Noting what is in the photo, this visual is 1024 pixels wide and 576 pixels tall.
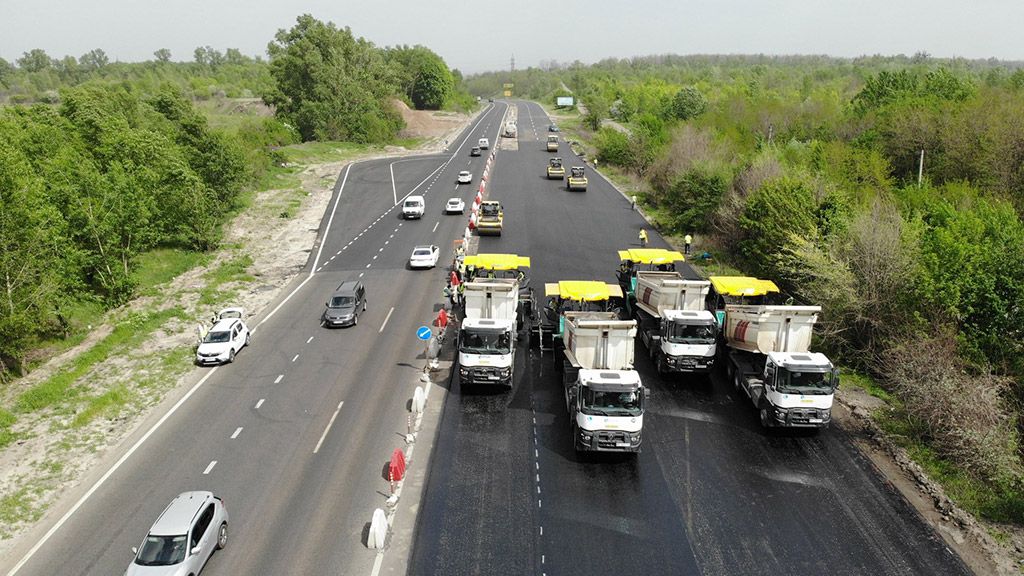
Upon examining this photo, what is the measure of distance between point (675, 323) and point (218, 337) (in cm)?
2129

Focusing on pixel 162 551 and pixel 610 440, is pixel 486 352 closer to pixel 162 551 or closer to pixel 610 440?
pixel 610 440

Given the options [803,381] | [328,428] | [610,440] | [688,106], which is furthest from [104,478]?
[688,106]

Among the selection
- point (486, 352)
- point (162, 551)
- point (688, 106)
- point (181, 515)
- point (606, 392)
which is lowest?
point (162, 551)

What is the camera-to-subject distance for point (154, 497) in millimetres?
20672

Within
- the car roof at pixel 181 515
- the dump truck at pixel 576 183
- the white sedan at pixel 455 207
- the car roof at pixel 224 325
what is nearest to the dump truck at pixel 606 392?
the car roof at pixel 181 515

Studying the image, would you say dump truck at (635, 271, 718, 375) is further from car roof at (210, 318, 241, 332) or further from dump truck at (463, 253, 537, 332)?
car roof at (210, 318, 241, 332)

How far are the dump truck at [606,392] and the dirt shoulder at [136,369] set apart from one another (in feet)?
55.7

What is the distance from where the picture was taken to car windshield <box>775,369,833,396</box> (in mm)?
23297

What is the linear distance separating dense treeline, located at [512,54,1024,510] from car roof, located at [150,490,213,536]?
22999 millimetres

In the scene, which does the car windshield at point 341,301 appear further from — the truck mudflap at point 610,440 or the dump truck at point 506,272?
the truck mudflap at point 610,440

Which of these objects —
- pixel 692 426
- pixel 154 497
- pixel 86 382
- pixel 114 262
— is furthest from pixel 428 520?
pixel 114 262

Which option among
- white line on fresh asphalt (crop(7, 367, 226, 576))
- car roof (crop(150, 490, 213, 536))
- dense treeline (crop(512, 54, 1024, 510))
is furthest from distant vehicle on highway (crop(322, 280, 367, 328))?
dense treeline (crop(512, 54, 1024, 510))

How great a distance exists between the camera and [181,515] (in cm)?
1714

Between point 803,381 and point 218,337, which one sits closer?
point 803,381
